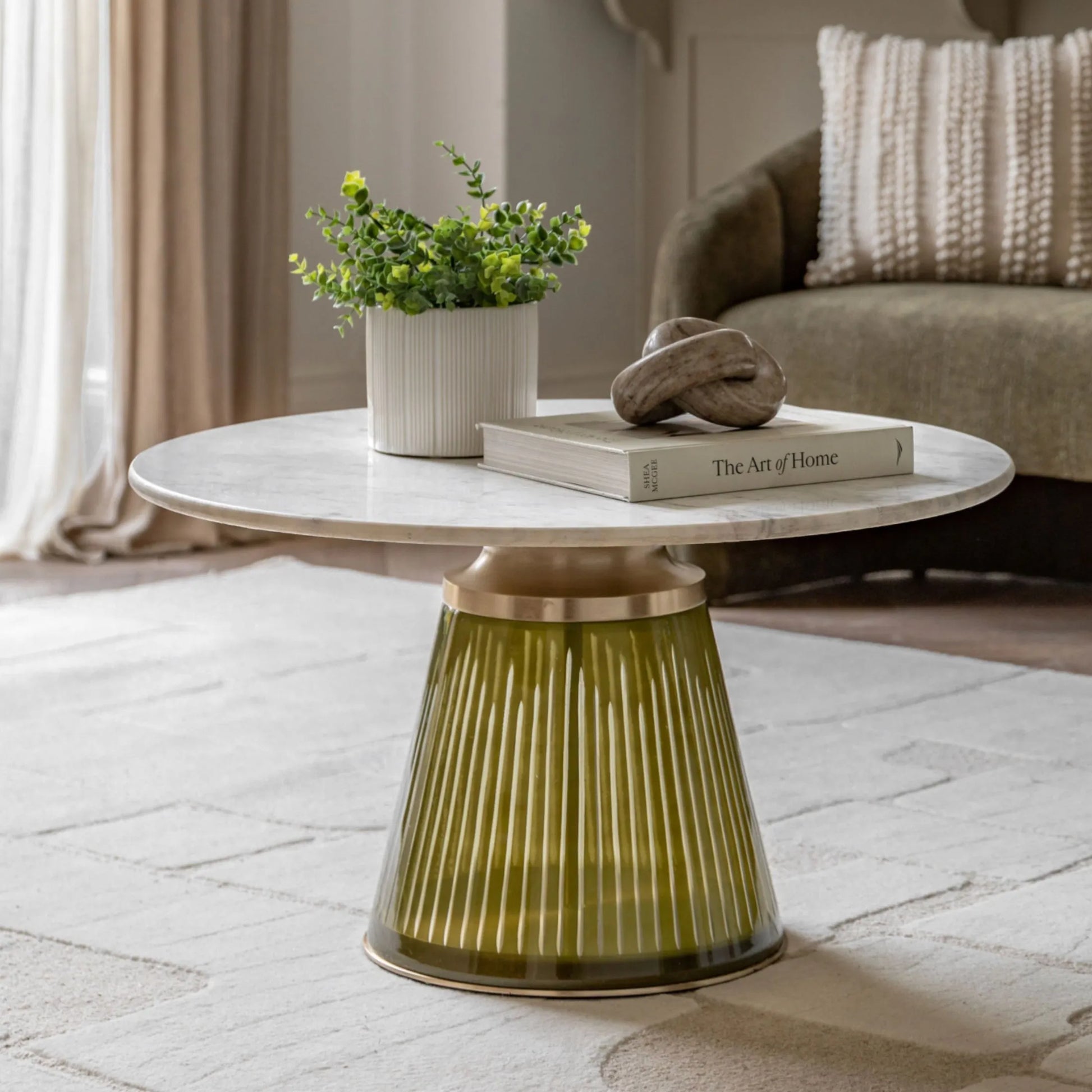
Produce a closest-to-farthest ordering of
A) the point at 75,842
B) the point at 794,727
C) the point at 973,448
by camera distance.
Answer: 1. the point at 973,448
2. the point at 75,842
3. the point at 794,727

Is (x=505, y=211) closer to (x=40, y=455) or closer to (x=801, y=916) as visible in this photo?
(x=801, y=916)

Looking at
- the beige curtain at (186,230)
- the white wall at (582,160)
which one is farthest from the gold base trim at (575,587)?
the white wall at (582,160)

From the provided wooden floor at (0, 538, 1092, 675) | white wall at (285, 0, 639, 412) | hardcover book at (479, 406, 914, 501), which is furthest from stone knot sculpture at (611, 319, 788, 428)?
white wall at (285, 0, 639, 412)

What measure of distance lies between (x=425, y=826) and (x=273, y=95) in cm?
240

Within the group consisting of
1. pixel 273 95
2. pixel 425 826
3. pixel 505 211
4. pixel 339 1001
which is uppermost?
pixel 273 95

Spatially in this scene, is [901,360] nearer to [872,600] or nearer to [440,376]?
[872,600]

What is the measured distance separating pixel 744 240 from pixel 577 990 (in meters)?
1.78

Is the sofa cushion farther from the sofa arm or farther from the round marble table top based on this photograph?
the round marble table top

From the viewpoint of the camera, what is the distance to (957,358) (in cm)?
265

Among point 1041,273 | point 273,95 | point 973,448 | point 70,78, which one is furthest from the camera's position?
point 273,95

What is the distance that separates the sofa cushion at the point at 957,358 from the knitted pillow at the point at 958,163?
0.08 m

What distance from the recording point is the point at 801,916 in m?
1.55

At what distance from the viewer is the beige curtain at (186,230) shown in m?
3.34

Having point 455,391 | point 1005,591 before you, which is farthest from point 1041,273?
point 455,391
